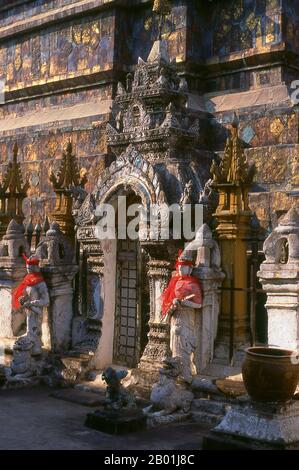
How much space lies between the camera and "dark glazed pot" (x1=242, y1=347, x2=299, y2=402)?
838 centimetres

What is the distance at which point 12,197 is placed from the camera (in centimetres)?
1592

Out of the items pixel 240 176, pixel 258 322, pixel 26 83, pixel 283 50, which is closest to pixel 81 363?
pixel 258 322

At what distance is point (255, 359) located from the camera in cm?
855

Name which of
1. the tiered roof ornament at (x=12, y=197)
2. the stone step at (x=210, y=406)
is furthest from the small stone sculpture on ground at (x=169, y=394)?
the tiered roof ornament at (x=12, y=197)

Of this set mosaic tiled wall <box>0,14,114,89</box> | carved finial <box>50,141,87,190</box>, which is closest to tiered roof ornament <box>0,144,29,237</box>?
carved finial <box>50,141,87,190</box>

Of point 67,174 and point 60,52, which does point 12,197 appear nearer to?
point 67,174

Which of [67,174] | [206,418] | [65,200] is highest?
[67,174]

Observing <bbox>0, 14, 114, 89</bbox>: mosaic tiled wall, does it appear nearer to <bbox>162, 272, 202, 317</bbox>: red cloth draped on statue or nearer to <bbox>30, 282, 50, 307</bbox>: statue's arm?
<bbox>30, 282, 50, 307</bbox>: statue's arm

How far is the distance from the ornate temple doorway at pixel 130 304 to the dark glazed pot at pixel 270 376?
4368 millimetres

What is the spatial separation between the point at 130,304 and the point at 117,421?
3796 mm

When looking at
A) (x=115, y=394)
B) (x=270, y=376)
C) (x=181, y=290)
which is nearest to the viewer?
(x=270, y=376)

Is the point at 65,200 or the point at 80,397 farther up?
the point at 65,200

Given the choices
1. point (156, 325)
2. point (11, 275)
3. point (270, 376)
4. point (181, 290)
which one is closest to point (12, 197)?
point (11, 275)

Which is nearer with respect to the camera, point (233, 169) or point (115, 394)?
point (115, 394)
